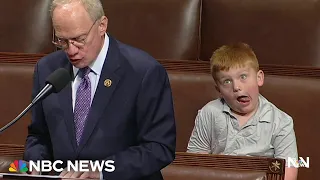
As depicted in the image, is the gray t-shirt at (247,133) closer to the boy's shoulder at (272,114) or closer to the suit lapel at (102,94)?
the boy's shoulder at (272,114)

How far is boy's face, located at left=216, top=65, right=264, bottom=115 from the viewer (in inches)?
49.0

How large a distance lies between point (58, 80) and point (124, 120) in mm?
173

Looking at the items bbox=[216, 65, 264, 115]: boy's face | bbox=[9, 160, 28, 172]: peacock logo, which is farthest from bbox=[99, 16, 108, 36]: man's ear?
bbox=[216, 65, 264, 115]: boy's face

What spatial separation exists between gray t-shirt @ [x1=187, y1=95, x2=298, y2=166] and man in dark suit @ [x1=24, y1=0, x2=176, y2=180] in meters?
0.30

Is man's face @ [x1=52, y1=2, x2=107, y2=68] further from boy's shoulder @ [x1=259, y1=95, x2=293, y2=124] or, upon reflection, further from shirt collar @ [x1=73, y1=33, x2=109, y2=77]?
boy's shoulder @ [x1=259, y1=95, x2=293, y2=124]

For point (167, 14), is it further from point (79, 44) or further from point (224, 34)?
point (79, 44)

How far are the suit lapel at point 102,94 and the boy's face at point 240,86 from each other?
310 millimetres

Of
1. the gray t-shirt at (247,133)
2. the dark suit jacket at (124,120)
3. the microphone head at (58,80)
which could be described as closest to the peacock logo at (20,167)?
the dark suit jacket at (124,120)

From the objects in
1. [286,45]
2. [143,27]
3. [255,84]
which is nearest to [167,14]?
[143,27]

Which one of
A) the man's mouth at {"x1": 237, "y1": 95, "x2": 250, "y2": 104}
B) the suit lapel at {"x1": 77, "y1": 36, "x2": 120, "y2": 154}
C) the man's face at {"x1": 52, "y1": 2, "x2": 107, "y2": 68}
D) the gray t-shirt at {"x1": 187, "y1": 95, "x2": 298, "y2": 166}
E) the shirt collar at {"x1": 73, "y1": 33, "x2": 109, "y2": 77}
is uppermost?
the man's face at {"x1": 52, "y1": 2, "x2": 107, "y2": 68}

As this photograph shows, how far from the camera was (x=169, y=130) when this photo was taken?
978 mm

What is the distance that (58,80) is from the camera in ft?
2.76

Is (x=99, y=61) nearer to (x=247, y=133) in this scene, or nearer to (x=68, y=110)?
(x=68, y=110)

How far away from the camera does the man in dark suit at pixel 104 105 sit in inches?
37.4
